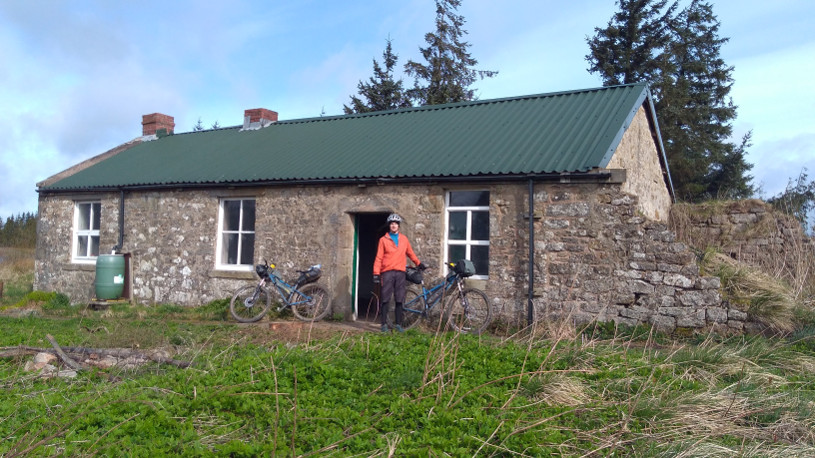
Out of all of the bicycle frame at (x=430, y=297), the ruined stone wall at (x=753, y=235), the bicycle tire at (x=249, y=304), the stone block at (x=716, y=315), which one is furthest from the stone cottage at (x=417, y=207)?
the ruined stone wall at (x=753, y=235)

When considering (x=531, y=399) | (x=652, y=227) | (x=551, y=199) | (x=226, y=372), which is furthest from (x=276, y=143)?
(x=531, y=399)

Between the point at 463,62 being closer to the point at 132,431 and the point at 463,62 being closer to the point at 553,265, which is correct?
the point at 553,265

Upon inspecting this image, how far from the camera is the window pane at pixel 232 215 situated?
43.0 feet

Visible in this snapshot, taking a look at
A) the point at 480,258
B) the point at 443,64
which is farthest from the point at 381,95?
the point at 480,258

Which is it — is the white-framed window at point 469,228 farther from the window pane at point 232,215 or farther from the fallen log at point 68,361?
the fallen log at point 68,361

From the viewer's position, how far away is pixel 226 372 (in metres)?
5.64

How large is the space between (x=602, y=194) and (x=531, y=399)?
4941mm

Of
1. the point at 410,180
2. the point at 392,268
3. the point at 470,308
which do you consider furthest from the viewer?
the point at 410,180

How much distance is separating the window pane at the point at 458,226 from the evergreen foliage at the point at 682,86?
50.4 feet

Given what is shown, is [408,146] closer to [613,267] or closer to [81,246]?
[613,267]

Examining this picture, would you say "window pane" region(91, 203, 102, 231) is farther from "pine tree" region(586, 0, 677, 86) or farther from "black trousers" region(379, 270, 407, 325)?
"pine tree" region(586, 0, 677, 86)

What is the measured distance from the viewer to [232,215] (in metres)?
13.2

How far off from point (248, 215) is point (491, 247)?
5355mm

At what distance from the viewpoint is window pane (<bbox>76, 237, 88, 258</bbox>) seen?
1521 centimetres
